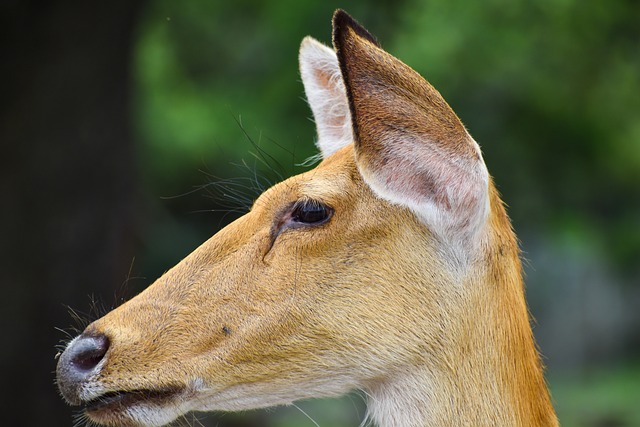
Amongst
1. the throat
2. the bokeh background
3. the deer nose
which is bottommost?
the bokeh background

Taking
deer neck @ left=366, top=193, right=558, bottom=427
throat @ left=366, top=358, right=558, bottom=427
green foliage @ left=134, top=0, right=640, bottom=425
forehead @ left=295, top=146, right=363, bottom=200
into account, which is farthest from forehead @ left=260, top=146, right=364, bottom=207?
green foliage @ left=134, top=0, right=640, bottom=425

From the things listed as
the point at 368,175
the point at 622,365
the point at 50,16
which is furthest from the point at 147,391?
the point at 622,365

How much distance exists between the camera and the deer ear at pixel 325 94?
4863mm

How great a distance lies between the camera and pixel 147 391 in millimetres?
3699

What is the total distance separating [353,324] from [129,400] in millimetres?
844

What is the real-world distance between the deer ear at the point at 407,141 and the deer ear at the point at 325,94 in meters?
1.22

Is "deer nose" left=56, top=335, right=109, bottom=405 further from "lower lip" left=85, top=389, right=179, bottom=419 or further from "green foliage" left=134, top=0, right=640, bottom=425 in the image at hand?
"green foliage" left=134, top=0, right=640, bottom=425

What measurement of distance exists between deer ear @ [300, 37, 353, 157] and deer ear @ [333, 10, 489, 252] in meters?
1.22

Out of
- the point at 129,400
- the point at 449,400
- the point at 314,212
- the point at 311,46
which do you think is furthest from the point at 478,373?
the point at 311,46

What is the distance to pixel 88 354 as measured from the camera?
3705 mm

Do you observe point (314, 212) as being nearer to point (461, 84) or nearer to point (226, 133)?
point (461, 84)

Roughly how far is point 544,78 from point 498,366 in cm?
981

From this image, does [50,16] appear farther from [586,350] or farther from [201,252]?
[586,350]

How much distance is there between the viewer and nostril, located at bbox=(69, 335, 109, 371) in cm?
370
